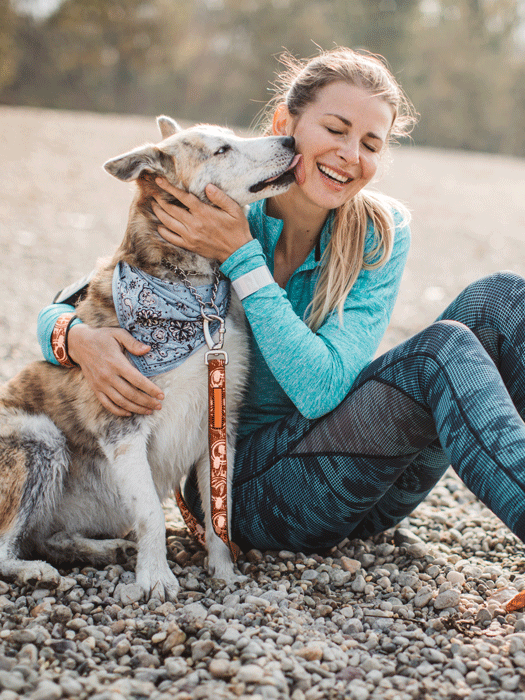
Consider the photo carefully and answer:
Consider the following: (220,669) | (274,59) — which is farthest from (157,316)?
(274,59)

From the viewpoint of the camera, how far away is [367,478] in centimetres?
217

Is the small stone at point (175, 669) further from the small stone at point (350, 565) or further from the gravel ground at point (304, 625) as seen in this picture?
the small stone at point (350, 565)

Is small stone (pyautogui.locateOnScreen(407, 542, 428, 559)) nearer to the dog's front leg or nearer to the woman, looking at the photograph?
the woman

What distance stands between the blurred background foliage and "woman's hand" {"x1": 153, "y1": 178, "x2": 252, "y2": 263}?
25.2m

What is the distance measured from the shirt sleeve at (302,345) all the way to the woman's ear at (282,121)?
655 mm

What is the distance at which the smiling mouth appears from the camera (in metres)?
2.39

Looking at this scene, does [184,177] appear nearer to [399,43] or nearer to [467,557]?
[467,557]

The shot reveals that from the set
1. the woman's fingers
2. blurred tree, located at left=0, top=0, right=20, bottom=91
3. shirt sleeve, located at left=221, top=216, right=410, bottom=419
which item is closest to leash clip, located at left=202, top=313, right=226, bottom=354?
shirt sleeve, located at left=221, top=216, right=410, bottom=419

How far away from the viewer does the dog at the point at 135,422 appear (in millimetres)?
2258

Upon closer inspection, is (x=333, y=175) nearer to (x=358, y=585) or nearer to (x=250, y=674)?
(x=358, y=585)

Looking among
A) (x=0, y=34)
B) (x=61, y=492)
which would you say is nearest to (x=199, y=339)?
(x=61, y=492)

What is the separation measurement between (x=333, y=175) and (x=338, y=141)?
5.0 inches

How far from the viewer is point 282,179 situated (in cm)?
240

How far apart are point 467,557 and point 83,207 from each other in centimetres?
863
